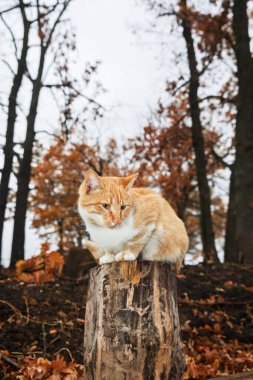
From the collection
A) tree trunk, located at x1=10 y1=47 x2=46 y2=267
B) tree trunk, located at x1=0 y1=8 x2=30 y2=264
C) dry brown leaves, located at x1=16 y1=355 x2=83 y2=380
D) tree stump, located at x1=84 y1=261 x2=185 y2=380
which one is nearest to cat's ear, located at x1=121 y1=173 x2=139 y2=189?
tree stump, located at x1=84 y1=261 x2=185 y2=380

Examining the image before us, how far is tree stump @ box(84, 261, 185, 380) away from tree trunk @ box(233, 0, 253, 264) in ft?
22.4

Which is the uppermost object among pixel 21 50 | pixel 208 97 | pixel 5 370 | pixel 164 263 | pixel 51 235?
pixel 21 50

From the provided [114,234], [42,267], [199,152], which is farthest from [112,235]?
[199,152]

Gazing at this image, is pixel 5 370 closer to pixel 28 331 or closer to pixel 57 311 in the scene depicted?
pixel 28 331

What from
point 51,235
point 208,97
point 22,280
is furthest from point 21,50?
point 51,235

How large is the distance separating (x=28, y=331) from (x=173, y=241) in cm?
296

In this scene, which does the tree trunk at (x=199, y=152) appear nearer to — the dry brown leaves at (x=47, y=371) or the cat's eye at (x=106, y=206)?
the dry brown leaves at (x=47, y=371)

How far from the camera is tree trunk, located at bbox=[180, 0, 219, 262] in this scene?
11.6m

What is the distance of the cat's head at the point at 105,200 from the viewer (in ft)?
10.3

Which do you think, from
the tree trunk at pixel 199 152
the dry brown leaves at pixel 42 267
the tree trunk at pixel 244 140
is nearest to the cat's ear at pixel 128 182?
the dry brown leaves at pixel 42 267

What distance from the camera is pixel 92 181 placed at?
3.34 meters

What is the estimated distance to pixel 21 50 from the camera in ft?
45.3

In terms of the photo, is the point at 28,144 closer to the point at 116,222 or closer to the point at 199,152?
the point at 199,152

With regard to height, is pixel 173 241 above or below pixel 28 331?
above
